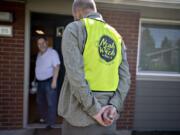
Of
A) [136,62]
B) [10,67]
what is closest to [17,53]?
[10,67]

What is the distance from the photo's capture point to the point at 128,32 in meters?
4.82

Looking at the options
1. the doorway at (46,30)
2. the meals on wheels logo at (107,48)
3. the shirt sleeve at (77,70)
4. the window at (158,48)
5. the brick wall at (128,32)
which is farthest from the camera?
the window at (158,48)

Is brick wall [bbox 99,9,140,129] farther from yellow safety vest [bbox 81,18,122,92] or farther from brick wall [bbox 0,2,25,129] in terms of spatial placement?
yellow safety vest [bbox 81,18,122,92]

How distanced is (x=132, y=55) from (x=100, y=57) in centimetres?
315

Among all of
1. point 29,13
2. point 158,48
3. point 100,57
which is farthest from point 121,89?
point 158,48

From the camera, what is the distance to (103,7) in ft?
15.4

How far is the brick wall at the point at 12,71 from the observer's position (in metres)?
4.49

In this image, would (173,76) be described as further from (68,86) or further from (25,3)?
(68,86)

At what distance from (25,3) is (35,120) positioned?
227 centimetres

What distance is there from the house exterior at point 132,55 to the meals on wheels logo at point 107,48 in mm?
2501

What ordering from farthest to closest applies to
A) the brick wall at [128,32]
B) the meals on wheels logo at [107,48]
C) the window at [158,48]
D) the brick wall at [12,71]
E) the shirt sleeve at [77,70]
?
the window at [158,48] < the brick wall at [128,32] < the brick wall at [12,71] < the meals on wheels logo at [107,48] < the shirt sleeve at [77,70]

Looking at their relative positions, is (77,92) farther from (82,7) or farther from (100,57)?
(82,7)

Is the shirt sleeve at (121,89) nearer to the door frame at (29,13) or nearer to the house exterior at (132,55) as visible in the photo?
the house exterior at (132,55)

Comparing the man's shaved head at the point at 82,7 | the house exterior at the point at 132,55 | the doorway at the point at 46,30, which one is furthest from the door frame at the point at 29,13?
the man's shaved head at the point at 82,7
